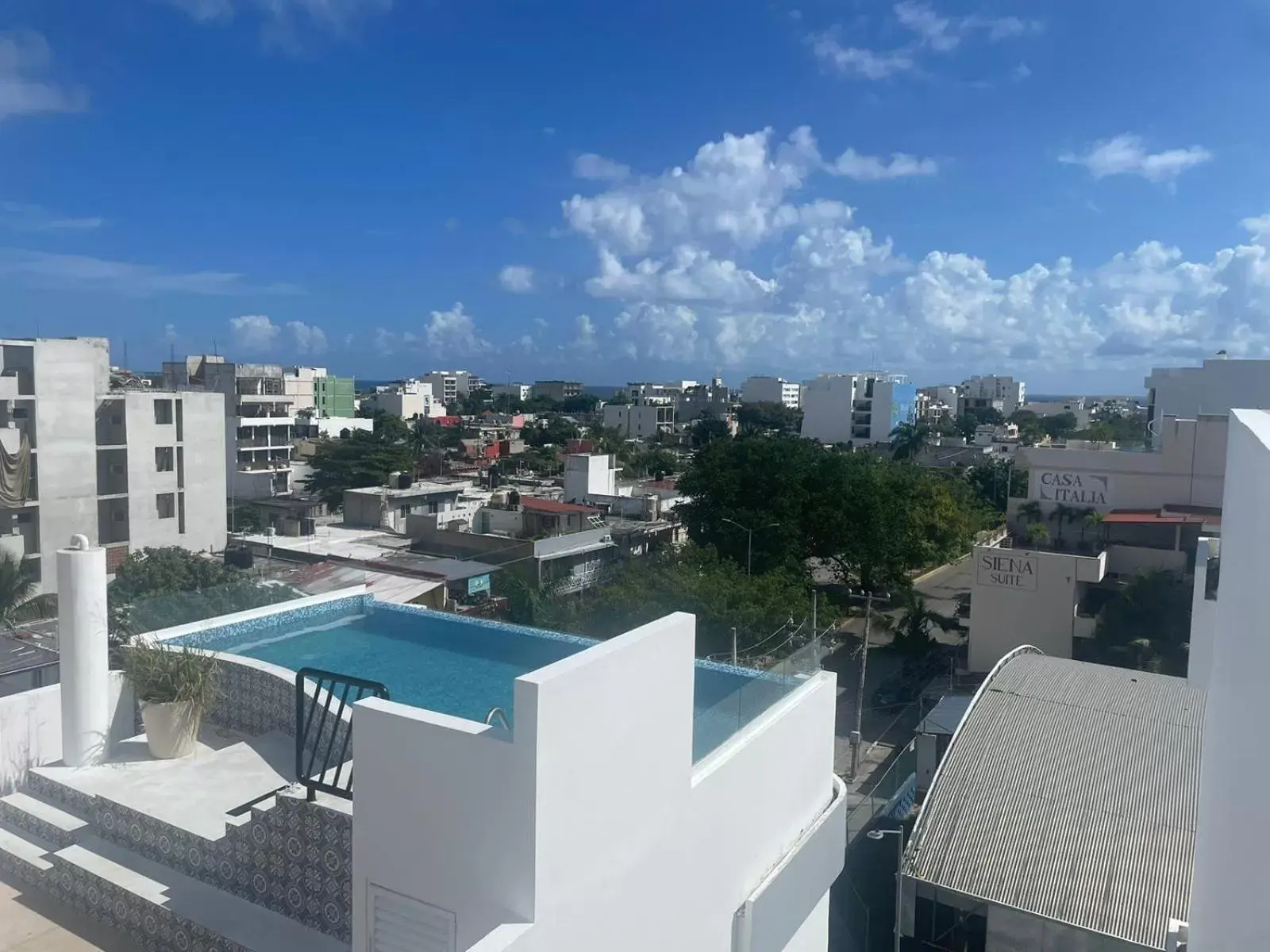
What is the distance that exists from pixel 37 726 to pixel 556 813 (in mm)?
5279

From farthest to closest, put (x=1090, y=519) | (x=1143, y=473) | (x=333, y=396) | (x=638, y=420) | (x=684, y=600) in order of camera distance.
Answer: (x=638, y=420), (x=333, y=396), (x=1143, y=473), (x=1090, y=519), (x=684, y=600)

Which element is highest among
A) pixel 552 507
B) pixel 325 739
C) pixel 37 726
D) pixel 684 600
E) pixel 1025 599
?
pixel 325 739

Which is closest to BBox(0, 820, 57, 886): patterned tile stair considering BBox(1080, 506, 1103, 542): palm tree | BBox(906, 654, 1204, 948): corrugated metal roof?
BBox(906, 654, 1204, 948): corrugated metal roof

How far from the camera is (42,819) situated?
21.7 ft

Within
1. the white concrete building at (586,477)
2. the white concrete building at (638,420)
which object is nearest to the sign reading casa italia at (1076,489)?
the white concrete building at (586,477)

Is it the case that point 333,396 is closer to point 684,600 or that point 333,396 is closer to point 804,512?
point 804,512

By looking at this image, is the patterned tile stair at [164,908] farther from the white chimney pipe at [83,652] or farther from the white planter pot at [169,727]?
the white chimney pipe at [83,652]

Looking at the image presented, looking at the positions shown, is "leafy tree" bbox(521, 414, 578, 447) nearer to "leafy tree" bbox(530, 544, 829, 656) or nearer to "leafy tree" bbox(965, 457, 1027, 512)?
"leafy tree" bbox(965, 457, 1027, 512)

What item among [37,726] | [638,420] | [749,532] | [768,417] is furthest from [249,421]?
[768,417]

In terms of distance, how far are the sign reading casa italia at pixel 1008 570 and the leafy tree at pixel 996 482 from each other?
22.6 meters

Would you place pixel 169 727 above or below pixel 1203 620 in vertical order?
below

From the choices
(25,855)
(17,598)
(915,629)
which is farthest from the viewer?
(915,629)

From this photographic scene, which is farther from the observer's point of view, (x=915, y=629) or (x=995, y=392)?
(x=995, y=392)

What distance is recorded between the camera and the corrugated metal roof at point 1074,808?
31.8 feet
